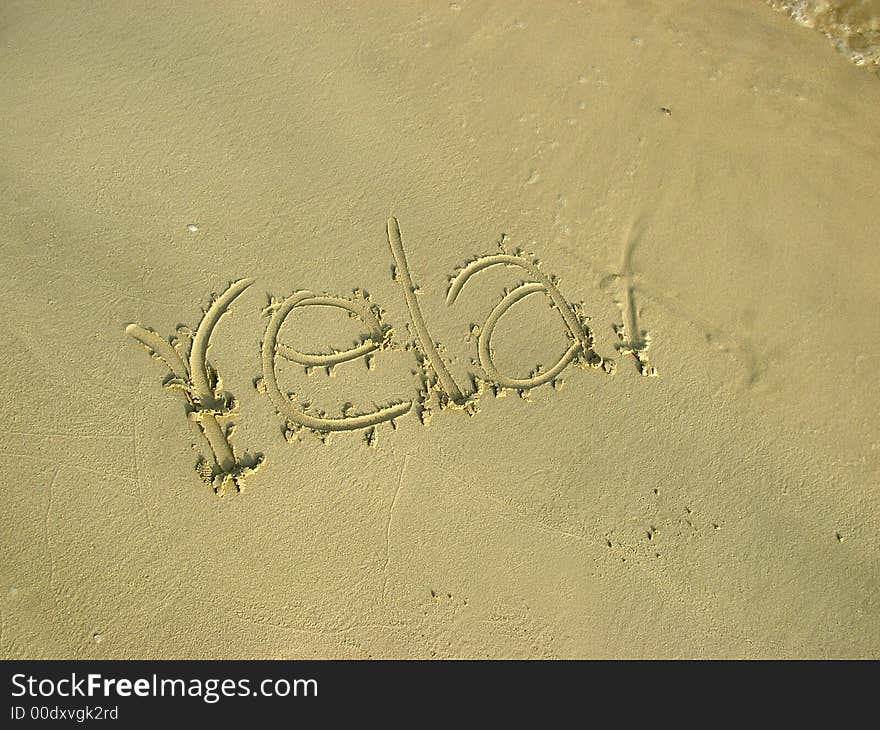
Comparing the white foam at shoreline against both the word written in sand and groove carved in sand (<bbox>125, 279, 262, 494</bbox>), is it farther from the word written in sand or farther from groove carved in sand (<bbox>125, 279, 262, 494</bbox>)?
groove carved in sand (<bbox>125, 279, 262, 494</bbox>)

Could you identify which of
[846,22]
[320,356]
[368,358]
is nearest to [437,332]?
[368,358]

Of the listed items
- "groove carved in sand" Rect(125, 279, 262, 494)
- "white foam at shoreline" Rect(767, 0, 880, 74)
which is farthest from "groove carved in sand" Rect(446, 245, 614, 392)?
"white foam at shoreline" Rect(767, 0, 880, 74)

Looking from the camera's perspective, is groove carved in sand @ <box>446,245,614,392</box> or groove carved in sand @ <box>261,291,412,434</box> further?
groove carved in sand @ <box>446,245,614,392</box>

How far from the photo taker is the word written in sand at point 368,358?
4.25m

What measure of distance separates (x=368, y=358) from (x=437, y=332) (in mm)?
550

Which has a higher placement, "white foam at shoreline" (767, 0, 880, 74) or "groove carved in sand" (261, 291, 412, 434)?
"white foam at shoreline" (767, 0, 880, 74)

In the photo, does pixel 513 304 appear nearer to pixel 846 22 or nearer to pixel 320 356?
pixel 320 356

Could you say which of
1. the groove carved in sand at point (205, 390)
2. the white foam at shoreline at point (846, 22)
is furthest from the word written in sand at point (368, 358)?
the white foam at shoreline at point (846, 22)

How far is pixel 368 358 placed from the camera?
14.5 feet

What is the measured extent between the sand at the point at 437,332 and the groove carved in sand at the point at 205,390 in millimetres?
27

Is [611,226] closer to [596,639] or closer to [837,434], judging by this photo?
[837,434]

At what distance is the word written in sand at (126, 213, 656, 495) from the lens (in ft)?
13.9

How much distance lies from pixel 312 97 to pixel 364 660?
4.31m
